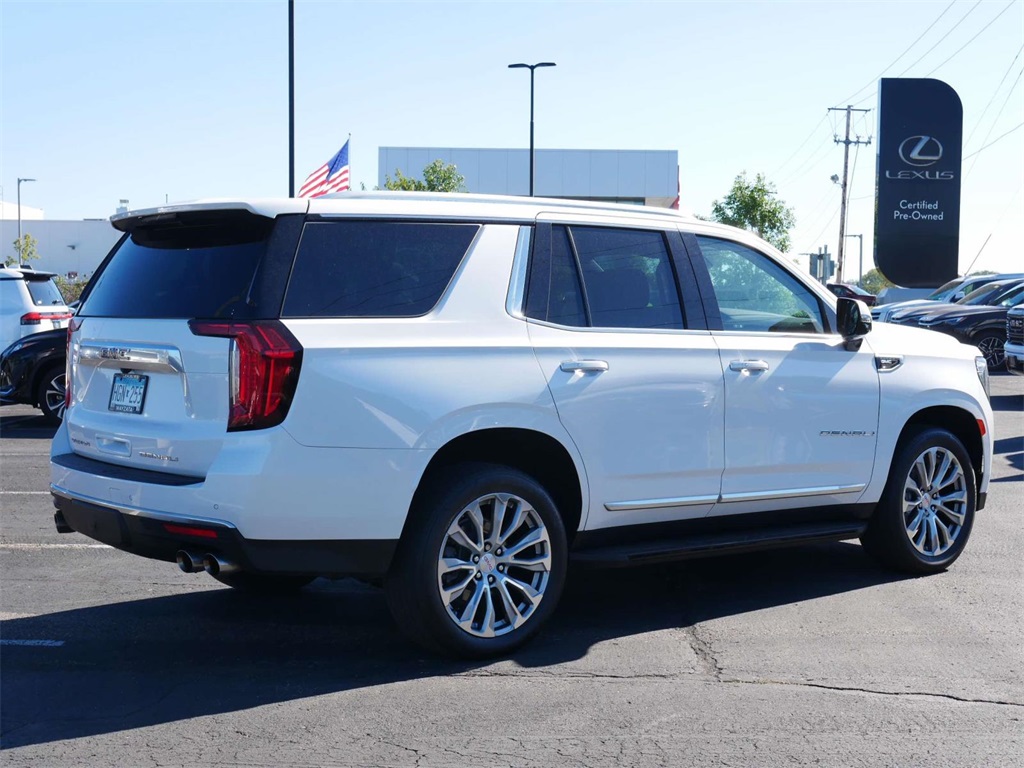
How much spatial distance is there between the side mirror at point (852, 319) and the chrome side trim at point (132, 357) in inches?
137

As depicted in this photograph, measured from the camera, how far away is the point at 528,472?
535 cm

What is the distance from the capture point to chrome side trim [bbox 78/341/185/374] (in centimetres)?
469

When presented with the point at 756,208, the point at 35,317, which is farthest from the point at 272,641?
the point at 756,208

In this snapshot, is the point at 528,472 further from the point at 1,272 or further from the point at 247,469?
the point at 1,272

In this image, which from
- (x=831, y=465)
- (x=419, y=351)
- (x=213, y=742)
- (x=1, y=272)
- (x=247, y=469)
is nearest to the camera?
(x=213, y=742)

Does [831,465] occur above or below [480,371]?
below

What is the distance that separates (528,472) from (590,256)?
42.1 inches

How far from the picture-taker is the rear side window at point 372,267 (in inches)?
185

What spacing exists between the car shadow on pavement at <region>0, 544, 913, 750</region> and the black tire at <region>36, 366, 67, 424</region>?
8360 mm

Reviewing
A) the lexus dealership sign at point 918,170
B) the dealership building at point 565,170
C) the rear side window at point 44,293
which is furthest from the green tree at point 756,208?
the rear side window at point 44,293

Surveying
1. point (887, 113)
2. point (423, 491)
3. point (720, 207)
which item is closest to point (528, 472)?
point (423, 491)

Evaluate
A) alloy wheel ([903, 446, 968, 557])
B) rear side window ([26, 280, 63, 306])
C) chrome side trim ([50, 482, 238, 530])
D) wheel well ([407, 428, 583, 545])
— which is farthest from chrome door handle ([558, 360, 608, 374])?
rear side window ([26, 280, 63, 306])

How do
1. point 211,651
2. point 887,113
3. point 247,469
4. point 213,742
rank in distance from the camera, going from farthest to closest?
point 887,113 → point 211,651 → point 247,469 → point 213,742

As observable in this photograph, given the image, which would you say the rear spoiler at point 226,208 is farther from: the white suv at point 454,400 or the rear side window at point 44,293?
the rear side window at point 44,293
